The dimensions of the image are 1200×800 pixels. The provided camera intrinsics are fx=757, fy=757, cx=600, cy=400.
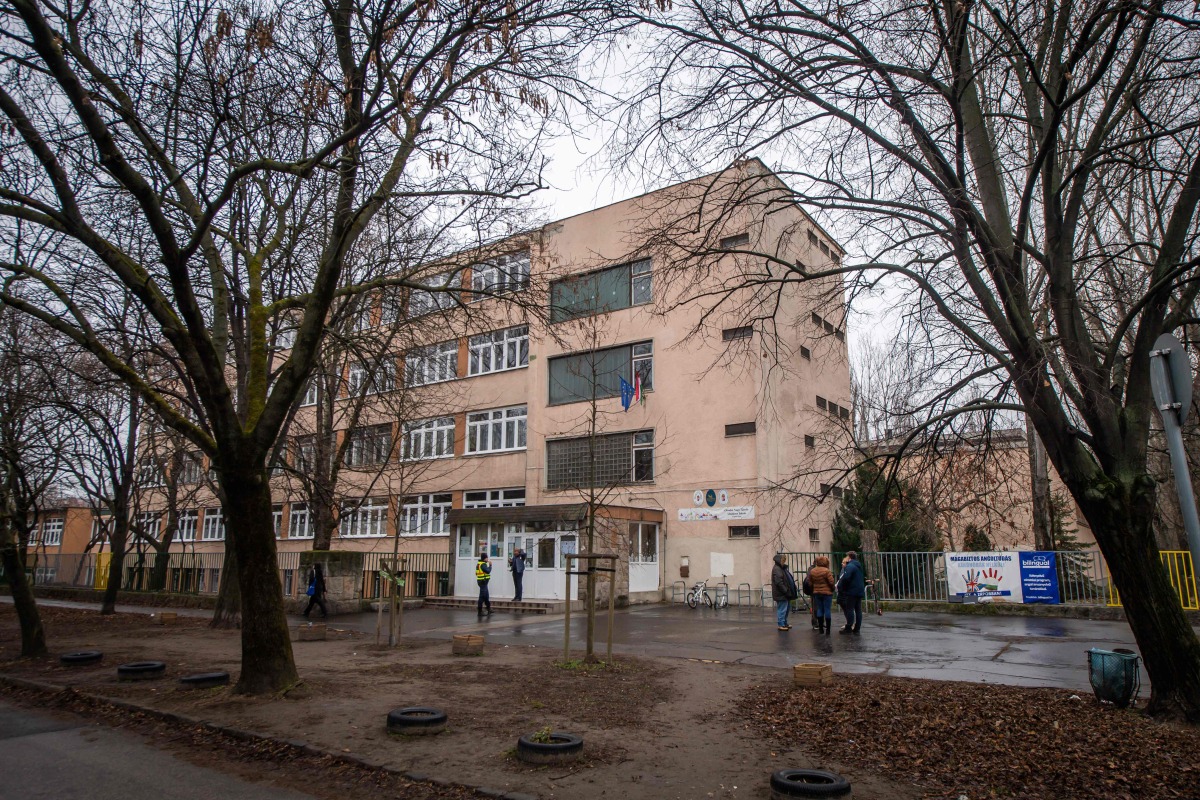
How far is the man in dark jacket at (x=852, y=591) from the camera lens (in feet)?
54.8

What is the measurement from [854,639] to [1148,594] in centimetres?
835

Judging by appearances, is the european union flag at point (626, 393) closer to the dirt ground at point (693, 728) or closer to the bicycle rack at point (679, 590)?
the bicycle rack at point (679, 590)

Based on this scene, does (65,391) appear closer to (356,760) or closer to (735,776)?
(356,760)

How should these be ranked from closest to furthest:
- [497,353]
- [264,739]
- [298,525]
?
[264,739]
[497,353]
[298,525]

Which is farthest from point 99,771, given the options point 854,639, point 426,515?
point 426,515

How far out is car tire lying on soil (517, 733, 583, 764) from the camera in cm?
641

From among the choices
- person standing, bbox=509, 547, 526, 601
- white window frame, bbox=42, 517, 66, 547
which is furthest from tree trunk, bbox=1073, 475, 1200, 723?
white window frame, bbox=42, 517, 66, 547

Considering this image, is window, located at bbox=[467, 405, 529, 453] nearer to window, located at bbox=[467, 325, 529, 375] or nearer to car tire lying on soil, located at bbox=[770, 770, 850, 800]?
window, located at bbox=[467, 325, 529, 375]

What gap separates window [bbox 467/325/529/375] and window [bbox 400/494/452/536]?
19.8 feet

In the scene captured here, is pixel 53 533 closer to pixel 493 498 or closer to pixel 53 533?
pixel 53 533

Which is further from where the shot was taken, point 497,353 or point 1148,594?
point 497,353

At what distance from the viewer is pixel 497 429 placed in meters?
33.3

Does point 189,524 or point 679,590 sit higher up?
point 189,524

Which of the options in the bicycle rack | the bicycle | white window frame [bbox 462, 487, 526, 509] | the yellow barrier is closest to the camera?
the yellow barrier
